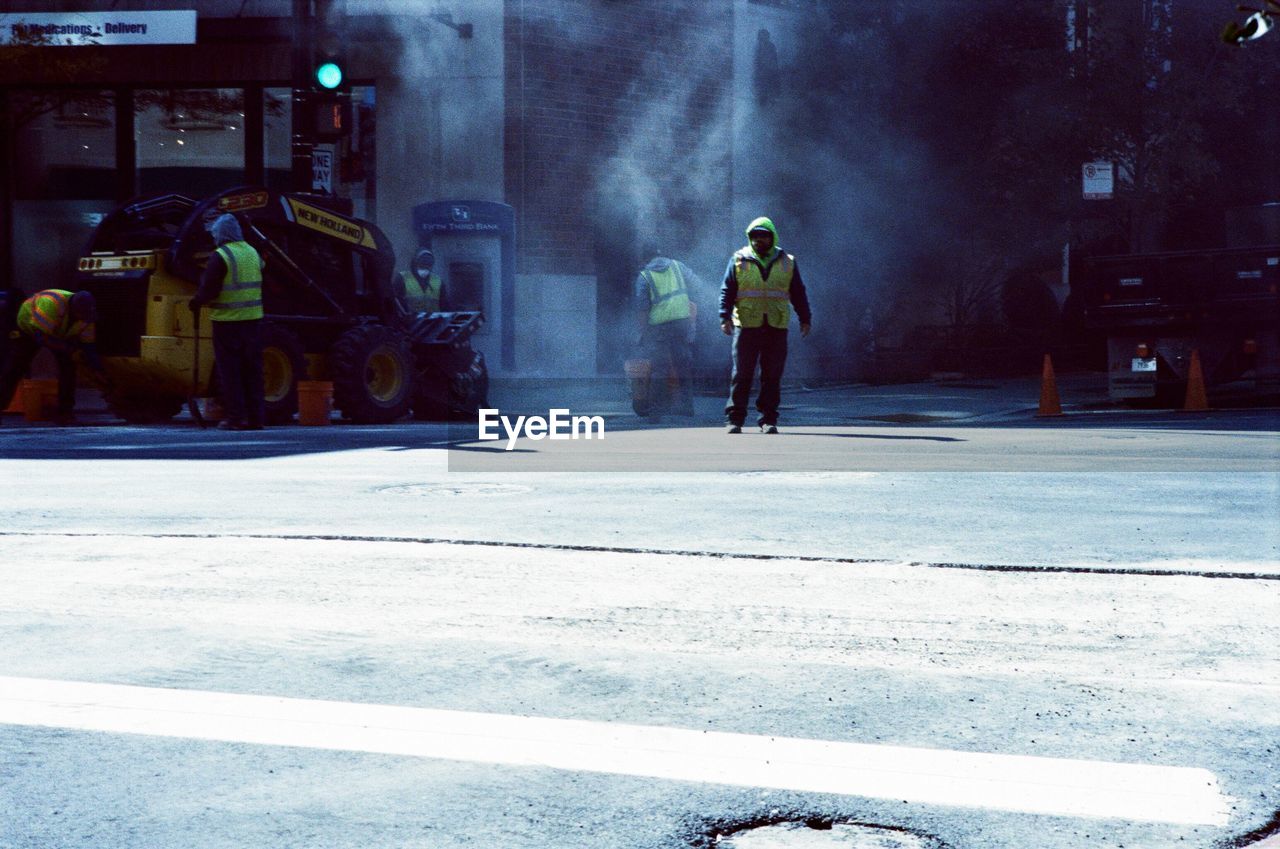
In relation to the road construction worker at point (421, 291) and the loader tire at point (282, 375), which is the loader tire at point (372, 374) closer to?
the loader tire at point (282, 375)

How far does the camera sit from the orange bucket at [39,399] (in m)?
16.7

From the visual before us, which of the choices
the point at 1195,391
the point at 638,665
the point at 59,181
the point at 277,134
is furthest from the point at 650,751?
the point at 59,181

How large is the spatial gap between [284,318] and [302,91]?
2.13 m

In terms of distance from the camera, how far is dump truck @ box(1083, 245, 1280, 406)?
20.0 meters

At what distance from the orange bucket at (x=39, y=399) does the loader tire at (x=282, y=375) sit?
238 cm

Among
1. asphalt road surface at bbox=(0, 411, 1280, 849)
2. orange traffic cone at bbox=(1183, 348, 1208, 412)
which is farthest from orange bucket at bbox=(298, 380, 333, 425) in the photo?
orange traffic cone at bbox=(1183, 348, 1208, 412)

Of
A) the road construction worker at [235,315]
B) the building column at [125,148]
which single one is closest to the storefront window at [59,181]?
the building column at [125,148]

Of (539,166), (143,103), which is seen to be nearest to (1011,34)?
(539,166)

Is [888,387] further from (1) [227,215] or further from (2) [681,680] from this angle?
(2) [681,680]

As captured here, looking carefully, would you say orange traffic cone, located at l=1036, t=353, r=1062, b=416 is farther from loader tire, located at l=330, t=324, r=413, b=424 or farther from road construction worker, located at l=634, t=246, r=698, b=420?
loader tire, located at l=330, t=324, r=413, b=424

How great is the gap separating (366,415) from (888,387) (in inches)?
404

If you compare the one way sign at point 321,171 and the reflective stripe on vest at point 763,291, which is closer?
the reflective stripe on vest at point 763,291

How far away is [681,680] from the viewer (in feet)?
14.5

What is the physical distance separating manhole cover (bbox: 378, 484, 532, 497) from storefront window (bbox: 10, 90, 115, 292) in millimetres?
16956
